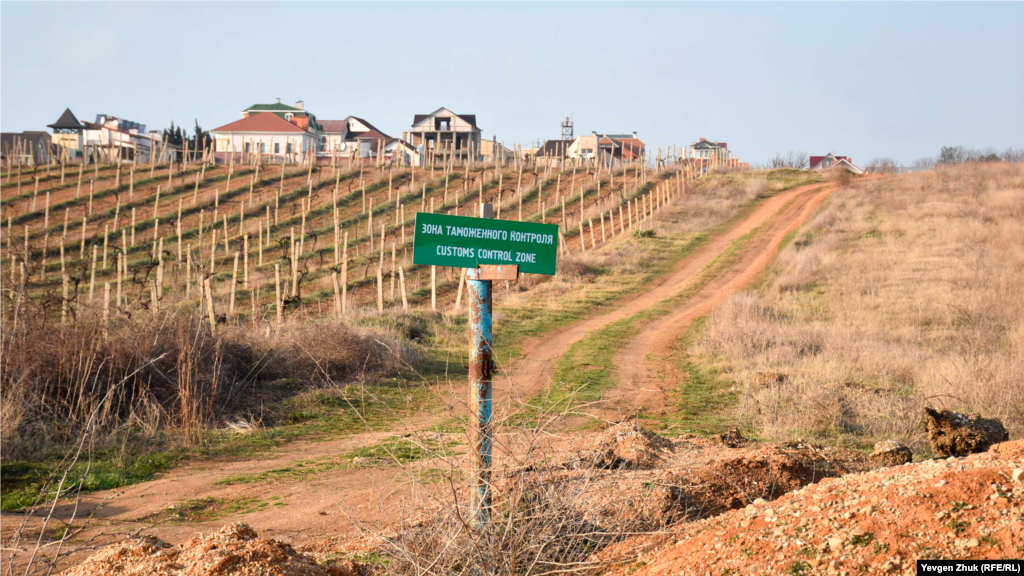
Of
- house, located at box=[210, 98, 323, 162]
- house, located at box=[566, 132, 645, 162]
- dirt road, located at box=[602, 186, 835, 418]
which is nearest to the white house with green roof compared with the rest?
house, located at box=[210, 98, 323, 162]

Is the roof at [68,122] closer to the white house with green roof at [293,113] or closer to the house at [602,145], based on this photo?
the white house with green roof at [293,113]

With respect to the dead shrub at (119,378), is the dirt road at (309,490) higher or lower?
lower

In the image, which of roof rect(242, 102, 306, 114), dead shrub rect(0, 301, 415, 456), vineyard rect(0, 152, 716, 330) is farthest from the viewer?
roof rect(242, 102, 306, 114)

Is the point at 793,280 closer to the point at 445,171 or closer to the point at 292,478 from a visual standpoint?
the point at 292,478

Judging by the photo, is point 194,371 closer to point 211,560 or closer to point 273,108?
point 211,560

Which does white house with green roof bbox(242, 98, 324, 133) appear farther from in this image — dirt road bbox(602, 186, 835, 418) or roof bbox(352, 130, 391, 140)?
dirt road bbox(602, 186, 835, 418)

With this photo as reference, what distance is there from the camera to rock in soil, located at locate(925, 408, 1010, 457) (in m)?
6.01

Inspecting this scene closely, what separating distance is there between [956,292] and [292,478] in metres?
14.5

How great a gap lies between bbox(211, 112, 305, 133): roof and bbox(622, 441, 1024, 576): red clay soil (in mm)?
71901

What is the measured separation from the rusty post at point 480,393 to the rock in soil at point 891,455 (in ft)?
11.7

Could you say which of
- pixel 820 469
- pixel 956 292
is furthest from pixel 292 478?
pixel 956 292

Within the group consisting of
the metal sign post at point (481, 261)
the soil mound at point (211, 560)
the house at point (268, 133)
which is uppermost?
the house at point (268, 133)

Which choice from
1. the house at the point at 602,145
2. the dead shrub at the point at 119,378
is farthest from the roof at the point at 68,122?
the dead shrub at the point at 119,378

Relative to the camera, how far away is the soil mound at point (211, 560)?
3570 mm
